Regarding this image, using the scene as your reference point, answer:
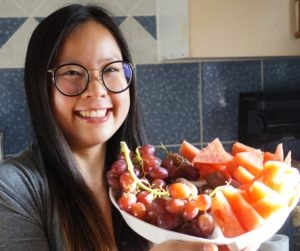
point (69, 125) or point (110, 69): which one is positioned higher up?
point (110, 69)

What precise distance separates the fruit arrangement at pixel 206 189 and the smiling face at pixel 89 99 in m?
0.13

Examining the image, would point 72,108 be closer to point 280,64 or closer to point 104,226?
point 104,226

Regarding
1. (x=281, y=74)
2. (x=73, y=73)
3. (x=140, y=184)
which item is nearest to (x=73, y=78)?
(x=73, y=73)

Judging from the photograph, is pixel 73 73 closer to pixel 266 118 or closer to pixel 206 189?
pixel 206 189

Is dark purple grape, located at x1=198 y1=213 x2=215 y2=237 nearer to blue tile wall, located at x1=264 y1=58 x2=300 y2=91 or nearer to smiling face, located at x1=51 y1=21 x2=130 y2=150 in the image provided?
smiling face, located at x1=51 y1=21 x2=130 y2=150

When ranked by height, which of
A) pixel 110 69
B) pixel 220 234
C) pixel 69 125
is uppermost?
pixel 110 69

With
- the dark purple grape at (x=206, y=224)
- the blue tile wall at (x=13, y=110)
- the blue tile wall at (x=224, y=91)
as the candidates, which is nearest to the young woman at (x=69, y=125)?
the dark purple grape at (x=206, y=224)

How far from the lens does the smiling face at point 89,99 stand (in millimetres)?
812

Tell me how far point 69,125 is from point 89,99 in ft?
0.22

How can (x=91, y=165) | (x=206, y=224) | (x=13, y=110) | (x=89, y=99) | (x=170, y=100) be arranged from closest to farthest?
(x=206, y=224), (x=89, y=99), (x=91, y=165), (x=13, y=110), (x=170, y=100)

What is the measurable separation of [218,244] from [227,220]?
0.03 meters

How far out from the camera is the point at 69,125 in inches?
32.8

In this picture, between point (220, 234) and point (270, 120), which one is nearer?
point (220, 234)

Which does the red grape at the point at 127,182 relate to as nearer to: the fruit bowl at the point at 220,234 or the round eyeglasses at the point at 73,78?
the fruit bowl at the point at 220,234
